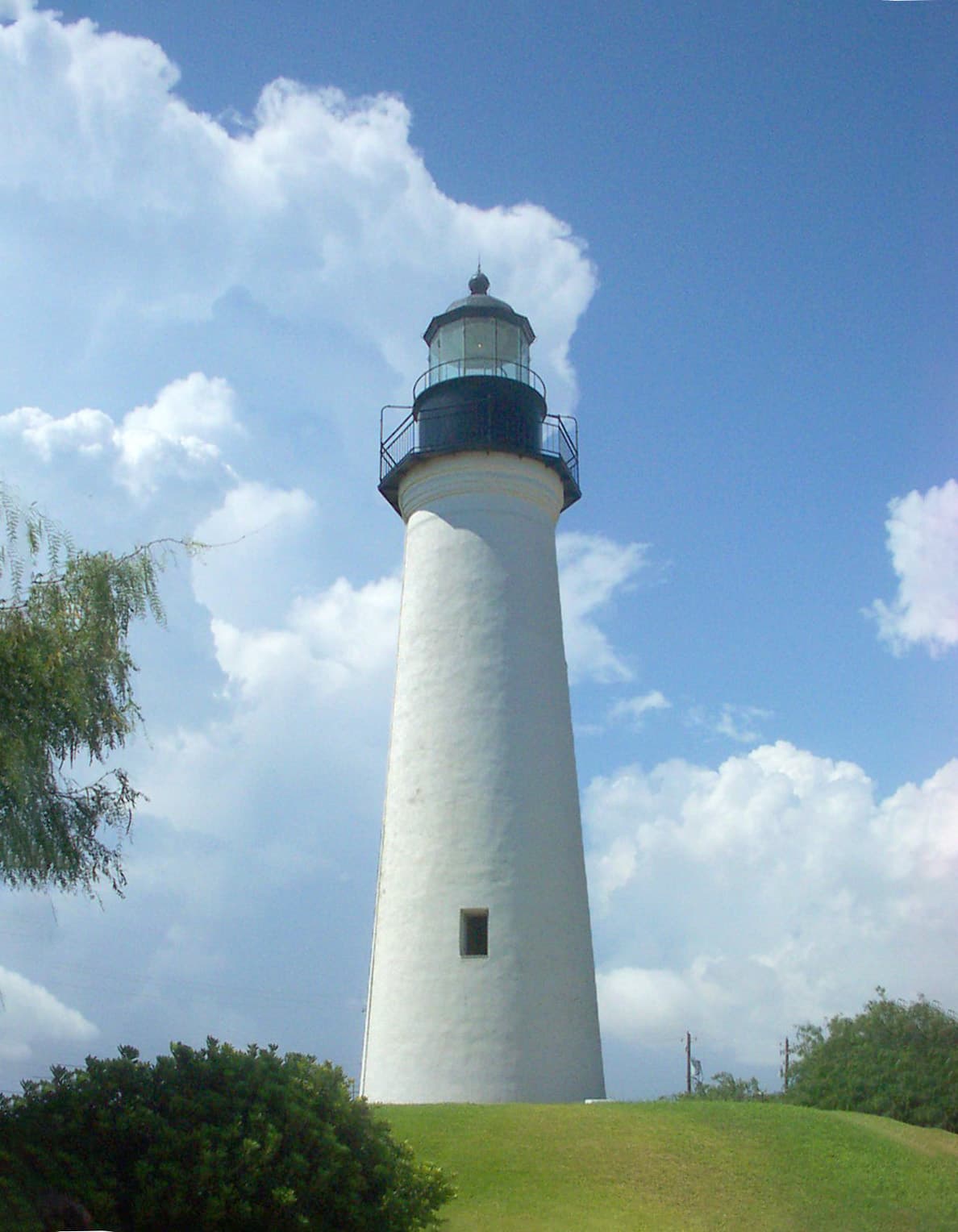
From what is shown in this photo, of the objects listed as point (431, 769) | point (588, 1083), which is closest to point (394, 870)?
Answer: point (431, 769)

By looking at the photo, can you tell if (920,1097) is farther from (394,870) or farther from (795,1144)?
(394,870)

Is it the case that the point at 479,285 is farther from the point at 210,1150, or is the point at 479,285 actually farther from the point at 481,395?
the point at 210,1150

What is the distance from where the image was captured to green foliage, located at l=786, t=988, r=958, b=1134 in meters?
20.7

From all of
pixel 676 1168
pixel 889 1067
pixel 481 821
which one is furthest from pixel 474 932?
pixel 889 1067

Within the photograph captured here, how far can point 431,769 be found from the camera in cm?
2058

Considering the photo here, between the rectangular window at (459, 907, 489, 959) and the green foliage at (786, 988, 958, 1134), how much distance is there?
7482 millimetres

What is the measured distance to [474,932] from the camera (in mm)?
19594

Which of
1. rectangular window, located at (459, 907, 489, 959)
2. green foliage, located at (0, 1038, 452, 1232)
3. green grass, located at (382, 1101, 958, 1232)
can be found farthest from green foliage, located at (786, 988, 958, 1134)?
green foliage, located at (0, 1038, 452, 1232)

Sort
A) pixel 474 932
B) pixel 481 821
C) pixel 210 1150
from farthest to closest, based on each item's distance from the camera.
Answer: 1. pixel 481 821
2. pixel 474 932
3. pixel 210 1150

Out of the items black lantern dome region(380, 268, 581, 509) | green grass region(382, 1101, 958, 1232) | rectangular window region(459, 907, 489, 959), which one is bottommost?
green grass region(382, 1101, 958, 1232)

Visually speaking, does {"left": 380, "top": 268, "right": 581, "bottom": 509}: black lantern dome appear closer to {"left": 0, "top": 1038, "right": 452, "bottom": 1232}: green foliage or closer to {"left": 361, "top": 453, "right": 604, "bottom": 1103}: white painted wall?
{"left": 361, "top": 453, "right": 604, "bottom": 1103}: white painted wall

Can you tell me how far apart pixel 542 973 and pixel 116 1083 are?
30.9 feet

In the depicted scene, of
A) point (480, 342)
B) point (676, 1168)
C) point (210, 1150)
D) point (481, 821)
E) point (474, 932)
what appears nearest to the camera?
point (210, 1150)

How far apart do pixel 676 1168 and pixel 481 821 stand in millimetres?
6743
